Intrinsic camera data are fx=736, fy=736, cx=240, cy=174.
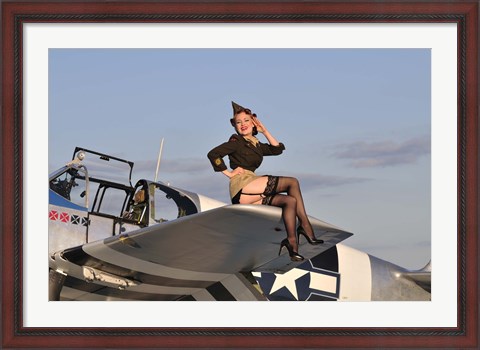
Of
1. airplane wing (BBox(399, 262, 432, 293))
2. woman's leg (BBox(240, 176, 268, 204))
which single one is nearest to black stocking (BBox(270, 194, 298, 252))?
woman's leg (BBox(240, 176, 268, 204))

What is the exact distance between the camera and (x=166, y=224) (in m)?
6.72

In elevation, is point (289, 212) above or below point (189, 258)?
above

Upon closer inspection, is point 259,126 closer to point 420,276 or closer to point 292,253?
point 292,253

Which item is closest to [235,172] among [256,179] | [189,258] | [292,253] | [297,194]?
[256,179]

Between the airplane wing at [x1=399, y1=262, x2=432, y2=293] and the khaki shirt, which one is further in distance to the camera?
the airplane wing at [x1=399, y1=262, x2=432, y2=293]

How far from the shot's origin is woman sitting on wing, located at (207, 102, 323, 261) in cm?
623

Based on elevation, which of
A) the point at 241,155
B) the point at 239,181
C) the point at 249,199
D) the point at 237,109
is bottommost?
the point at 249,199

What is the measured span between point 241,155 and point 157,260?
191 centimetres

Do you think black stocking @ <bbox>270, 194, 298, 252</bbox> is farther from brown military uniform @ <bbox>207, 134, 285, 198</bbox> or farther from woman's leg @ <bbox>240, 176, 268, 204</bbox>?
brown military uniform @ <bbox>207, 134, 285, 198</bbox>

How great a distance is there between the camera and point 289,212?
242 inches

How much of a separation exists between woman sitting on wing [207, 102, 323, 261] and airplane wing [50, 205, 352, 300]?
0.38 ft

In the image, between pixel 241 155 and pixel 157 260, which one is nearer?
pixel 241 155
